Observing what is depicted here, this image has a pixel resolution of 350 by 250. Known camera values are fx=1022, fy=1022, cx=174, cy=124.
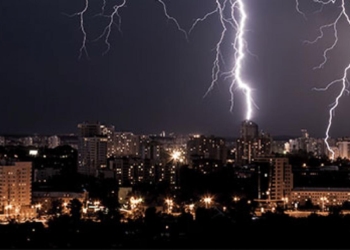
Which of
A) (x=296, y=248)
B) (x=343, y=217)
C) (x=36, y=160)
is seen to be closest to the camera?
(x=296, y=248)

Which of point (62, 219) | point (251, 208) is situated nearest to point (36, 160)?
point (251, 208)

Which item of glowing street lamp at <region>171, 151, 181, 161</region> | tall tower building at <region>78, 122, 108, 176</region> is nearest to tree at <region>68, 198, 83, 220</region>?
tall tower building at <region>78, 122, 108, 176</region>

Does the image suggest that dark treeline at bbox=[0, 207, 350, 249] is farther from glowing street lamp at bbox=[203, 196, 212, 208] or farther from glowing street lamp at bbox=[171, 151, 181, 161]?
glowing street lamp at bbox=[171, 151, 181, 161]

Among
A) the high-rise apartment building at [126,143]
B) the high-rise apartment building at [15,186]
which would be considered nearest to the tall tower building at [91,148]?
the high-rise apartment building at [126,143]

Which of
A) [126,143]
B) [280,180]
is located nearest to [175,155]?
[126,143]

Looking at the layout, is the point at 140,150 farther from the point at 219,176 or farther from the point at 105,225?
the point at 105,225

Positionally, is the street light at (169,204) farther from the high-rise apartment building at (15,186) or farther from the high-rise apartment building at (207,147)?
the high-rise apartment building at (207,147)
